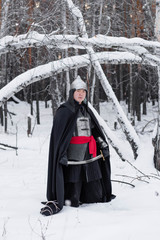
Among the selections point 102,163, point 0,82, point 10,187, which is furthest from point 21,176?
point 0,82

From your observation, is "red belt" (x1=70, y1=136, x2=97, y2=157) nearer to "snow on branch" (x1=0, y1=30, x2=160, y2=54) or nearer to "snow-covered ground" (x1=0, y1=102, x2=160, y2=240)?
"snow-covered ground" (x1=0, y1=102, x2=160, y2=240)

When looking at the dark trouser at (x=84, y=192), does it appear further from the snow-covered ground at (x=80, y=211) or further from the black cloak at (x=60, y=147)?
the black cloak at (x=60, y=147)

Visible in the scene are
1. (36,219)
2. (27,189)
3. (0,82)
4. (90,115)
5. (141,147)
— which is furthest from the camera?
(0,82)

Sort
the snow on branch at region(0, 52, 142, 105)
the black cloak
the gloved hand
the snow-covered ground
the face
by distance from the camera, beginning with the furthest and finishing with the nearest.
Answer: the snow on branch at region(0, 52, 142, 105) < the gloved hand < the face < the black cloak < the snow-covered ground

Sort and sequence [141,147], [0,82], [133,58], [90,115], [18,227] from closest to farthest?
[18,227]
[90,115]
[133,58]
[141,147]
[0,82]

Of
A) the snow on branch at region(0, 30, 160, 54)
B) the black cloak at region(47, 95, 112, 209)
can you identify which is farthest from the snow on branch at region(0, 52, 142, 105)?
the black cloak at region(47, 95, 112, 209)

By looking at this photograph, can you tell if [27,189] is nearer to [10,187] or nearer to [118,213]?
[10,187]

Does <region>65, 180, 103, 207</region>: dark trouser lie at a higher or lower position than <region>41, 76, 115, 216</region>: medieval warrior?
lower

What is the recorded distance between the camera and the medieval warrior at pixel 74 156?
148 inches

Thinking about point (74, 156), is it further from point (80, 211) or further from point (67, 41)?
point (67, 41)

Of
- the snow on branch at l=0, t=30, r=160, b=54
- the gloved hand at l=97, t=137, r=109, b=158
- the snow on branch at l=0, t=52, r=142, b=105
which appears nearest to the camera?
the gloved hand at l=97, t=137, r=109, b=158

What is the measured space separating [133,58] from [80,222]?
142 inches

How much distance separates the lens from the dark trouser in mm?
3881

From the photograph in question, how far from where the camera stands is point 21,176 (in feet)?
18.2
